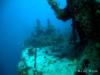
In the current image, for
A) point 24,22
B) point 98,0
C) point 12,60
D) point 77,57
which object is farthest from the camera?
point 24,22

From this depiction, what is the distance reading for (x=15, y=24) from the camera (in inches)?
1164

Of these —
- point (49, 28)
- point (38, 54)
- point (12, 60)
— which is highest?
point (49, 28)

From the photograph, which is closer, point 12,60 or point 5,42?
point 12,60

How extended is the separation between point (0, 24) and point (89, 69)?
864 inches

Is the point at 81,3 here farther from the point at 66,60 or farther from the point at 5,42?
the point at 5,42

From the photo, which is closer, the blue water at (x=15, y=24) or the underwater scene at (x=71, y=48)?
the underwater scene at (x=71, y=48)

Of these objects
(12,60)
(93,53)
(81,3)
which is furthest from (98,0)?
(12,60)

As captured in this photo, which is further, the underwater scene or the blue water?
the blue water

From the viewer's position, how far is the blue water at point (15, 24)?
71.6ft

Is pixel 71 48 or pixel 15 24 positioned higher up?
pixel 15 24

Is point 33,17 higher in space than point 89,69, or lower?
higher

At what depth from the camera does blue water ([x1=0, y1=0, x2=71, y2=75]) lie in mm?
21828

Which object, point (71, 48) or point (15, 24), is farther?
point (15, 24)

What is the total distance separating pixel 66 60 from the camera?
658 cm
